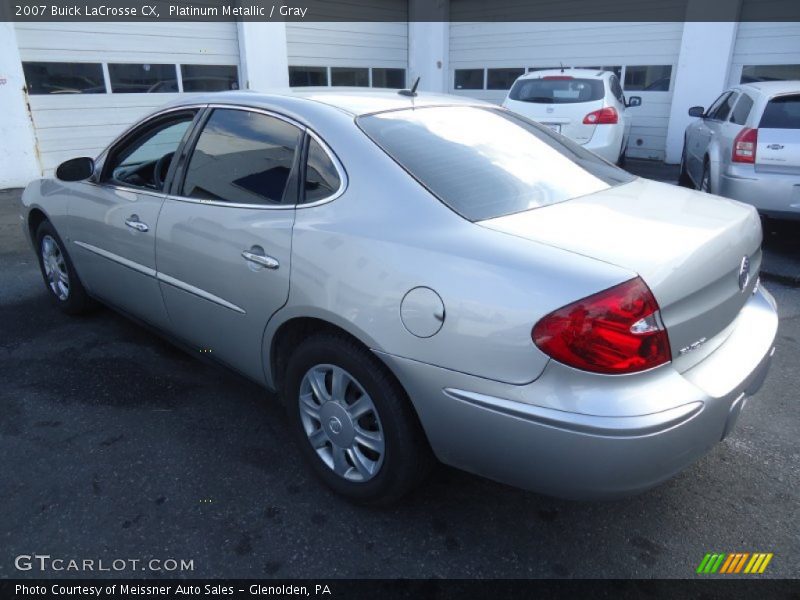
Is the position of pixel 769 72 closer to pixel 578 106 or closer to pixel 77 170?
pixel 578 106

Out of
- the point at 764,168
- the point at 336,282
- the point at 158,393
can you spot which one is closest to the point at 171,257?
the point at 158,393

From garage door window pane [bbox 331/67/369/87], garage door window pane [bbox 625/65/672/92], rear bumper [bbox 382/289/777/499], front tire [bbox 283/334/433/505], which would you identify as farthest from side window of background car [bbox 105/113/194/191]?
garage door window pane [bbox 625/65/672/92]

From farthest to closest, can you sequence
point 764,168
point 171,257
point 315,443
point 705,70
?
point 705,70, point 764,168, point 171,257, point 315,443

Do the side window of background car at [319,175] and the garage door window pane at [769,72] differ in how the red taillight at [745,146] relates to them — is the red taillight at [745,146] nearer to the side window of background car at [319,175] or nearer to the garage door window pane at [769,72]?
the side window of background car at [319,175]

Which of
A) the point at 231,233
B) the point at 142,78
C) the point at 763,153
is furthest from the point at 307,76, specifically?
the point at 231,233

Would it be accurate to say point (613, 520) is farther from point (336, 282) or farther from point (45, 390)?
point (45, 390)

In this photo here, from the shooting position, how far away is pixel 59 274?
424 cm

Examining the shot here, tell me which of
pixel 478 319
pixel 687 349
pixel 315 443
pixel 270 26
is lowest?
pixel 315 443

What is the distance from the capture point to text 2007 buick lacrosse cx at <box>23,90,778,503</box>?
→ 1.77 meters

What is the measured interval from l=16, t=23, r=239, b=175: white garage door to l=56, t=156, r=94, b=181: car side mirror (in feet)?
22.3

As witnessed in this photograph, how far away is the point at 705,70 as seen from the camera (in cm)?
1045

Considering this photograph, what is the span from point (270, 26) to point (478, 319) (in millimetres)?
10699

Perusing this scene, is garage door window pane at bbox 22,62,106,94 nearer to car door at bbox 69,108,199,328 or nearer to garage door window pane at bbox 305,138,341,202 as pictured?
car door at bbox 69,108,199,328
